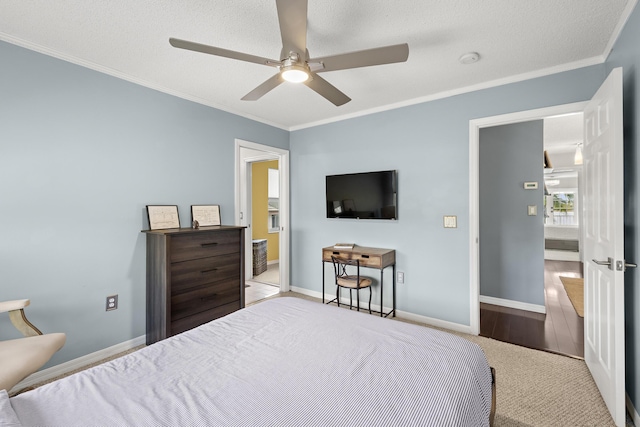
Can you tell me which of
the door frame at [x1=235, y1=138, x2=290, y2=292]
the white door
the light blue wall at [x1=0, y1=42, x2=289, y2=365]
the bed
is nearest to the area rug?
the white door

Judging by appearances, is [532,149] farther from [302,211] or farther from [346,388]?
[346,388]

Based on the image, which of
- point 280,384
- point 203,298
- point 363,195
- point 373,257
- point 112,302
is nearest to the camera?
point 280,384

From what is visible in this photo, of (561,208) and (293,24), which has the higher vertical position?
(293,24)

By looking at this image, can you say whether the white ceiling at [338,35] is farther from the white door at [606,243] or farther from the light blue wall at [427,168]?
the white door at [606,243]

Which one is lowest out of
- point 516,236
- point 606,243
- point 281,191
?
point 516,236

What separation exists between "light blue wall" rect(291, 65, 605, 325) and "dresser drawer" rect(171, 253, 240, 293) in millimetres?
1409

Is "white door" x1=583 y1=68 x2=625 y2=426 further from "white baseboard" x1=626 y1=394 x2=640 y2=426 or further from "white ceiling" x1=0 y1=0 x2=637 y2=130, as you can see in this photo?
"white ceiling" x1=0 y1=0 x2=637 y2=130

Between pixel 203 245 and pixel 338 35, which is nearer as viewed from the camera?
pixel 338 35

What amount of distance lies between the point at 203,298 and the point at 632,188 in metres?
3.36

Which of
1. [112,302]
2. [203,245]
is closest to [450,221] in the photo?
[203,245]

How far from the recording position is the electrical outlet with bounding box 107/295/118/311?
2.60m

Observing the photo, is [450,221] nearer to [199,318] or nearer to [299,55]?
[299,55]

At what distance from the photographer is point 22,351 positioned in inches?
67.8

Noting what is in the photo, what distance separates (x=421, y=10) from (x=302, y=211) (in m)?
2.97
